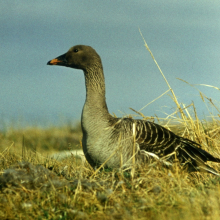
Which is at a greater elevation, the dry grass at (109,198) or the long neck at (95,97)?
the long neck at (95,97)

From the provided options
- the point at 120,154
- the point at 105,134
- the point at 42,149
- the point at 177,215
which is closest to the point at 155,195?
the point at 177,215

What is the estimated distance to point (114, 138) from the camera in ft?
18.0

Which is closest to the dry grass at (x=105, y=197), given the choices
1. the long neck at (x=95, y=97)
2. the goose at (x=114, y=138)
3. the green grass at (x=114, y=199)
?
the green grass at (x=114, y=199)

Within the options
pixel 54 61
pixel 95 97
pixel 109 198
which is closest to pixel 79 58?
pixel 54 61

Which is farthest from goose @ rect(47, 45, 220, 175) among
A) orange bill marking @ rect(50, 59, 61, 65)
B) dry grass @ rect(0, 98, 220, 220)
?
dry grass @ rect(0, 98, 220, 220)

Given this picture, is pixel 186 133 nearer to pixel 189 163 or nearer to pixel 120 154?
pixel 189 163

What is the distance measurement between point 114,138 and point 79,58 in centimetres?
213

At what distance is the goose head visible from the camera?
258 inches

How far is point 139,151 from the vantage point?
18.2ft

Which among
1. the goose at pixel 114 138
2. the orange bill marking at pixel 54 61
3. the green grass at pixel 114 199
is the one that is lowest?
the green grass at pixel 114 199

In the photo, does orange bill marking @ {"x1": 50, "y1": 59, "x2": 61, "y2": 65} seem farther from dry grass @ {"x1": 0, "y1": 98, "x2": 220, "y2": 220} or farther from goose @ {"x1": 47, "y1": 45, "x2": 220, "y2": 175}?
dry grass @ {"x1": 0, "y1": 98, "x2": 220, "y2": 220}

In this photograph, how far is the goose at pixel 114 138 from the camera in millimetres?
5402

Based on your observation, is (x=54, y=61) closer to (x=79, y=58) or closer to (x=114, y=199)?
(x=79, y=58)

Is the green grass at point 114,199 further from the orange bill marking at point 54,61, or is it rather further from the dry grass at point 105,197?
the orange bill marking at point 54,61
